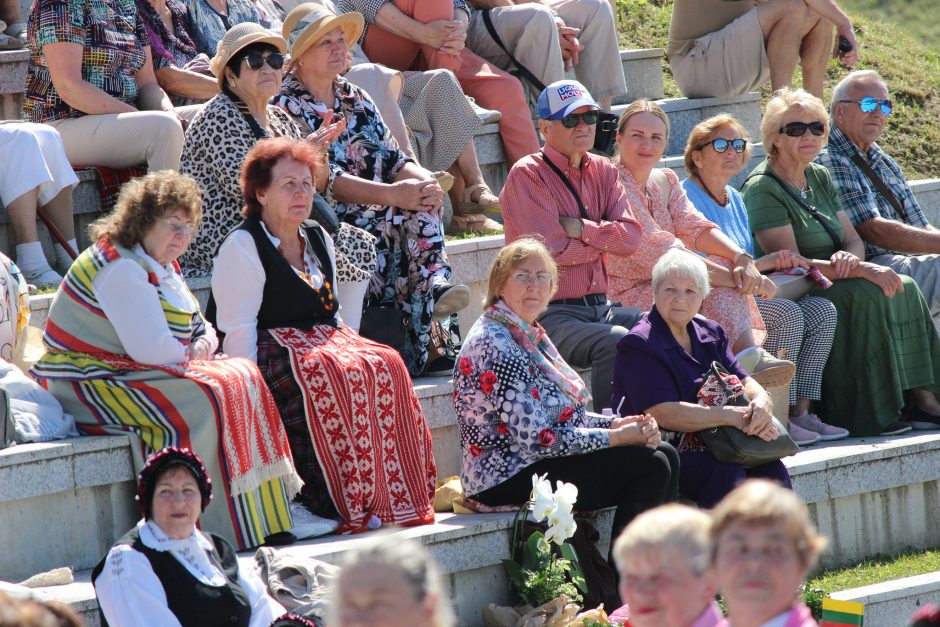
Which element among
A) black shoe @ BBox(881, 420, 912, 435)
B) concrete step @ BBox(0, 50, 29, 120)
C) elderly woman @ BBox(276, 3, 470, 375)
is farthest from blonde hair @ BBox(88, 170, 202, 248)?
black shoe @ BBox(881, 420, 912, 435)

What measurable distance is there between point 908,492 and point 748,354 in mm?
1045

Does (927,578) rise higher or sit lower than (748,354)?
lower

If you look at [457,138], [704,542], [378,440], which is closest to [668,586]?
[704,542]

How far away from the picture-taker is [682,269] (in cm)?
578

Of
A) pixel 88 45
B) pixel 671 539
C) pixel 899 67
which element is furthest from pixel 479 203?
pixel 671 539

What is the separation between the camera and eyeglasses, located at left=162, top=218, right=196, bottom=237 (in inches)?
200

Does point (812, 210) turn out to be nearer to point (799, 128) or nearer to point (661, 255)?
point (799, 128)

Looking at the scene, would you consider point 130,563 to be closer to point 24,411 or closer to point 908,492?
point 24,411

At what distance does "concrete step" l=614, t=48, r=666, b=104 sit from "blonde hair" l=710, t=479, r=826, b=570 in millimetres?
7380

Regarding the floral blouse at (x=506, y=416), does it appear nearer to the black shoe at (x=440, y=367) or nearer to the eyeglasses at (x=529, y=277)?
the eyeglasses at (x=529, y=277)

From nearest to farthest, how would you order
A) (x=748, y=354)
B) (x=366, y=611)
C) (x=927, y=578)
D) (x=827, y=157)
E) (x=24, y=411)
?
(x=366, y=611), (x=24, y=411), (x=927, y=578), (x=748, y=354), (x=827, y=157)

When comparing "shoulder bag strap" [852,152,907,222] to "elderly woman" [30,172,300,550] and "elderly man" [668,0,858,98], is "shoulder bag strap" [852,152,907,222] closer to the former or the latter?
"elderly man" [668,0,858,98]

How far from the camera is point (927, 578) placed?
5785 millimetres

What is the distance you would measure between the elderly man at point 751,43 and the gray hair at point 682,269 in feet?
11.7
